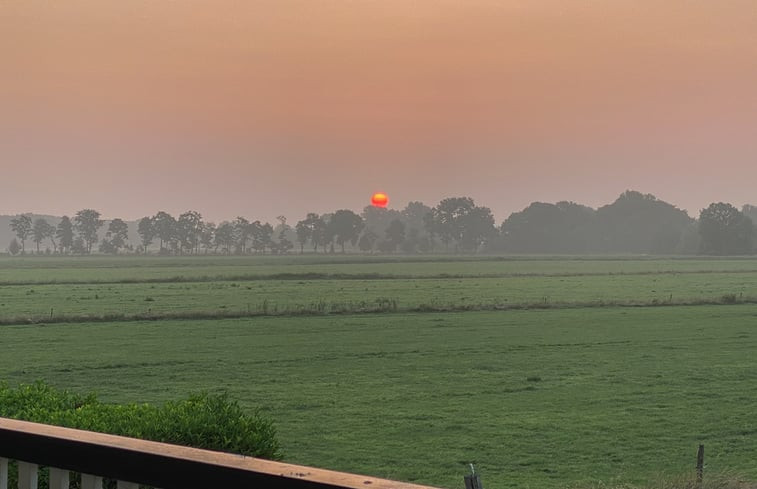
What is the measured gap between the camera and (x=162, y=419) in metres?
5.93

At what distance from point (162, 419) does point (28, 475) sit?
3.61m

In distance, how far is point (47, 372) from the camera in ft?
83.4

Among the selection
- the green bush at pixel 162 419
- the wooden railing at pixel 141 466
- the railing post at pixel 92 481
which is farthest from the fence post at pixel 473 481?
the green bush at pixel 162 419

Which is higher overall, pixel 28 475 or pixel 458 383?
pixel 28 475

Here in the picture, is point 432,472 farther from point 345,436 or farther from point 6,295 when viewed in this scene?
point 6,295

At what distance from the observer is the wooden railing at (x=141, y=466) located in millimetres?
1906

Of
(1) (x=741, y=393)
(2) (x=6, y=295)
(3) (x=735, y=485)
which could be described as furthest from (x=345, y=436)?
(2) (x=6, y=295)

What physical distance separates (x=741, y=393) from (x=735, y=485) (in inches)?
439

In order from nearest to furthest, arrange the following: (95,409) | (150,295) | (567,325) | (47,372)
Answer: (95,409) → (47,372) → (567,325) → (150,295)

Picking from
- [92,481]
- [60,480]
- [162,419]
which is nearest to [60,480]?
[60,480]

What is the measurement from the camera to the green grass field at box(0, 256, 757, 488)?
1481 cm

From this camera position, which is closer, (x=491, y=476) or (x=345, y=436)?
(x=491, y=476)

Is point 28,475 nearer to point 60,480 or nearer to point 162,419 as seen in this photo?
point 60,480

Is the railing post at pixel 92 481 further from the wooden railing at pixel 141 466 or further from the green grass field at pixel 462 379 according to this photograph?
the green grass field at pixel 462 379
